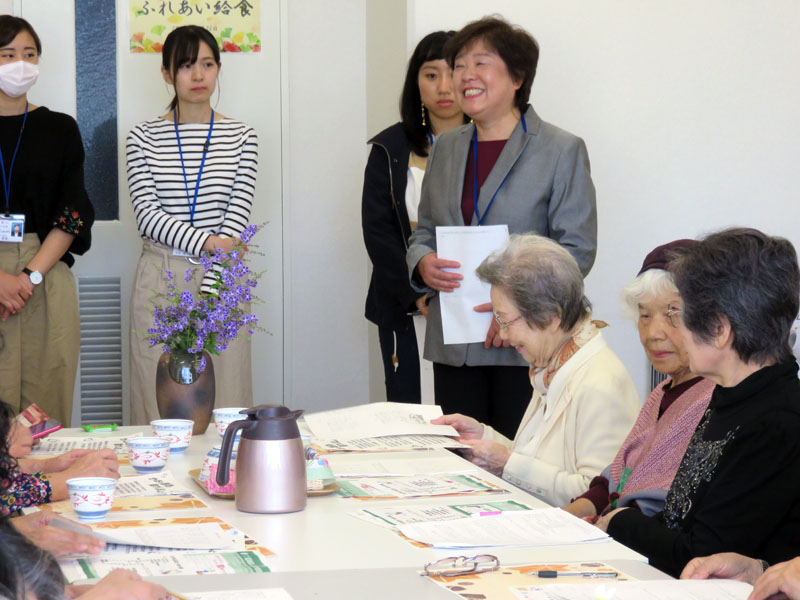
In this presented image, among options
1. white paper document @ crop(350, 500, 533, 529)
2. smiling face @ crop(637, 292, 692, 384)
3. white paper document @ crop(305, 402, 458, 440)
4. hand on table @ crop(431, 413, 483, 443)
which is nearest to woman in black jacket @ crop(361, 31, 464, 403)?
white paper document @ crop(305, 402, 458, 440)

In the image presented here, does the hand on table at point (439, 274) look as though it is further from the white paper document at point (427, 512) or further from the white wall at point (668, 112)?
the white paper document at point (427, 512)

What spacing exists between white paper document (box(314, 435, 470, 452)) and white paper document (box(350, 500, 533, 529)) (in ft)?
1.70

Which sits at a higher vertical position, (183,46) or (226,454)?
(183,46)

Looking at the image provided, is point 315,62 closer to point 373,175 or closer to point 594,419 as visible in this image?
point 373,175

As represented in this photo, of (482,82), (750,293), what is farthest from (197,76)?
(750,293)

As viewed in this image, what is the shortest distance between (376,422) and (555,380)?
46cm

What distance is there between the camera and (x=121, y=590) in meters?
1.16

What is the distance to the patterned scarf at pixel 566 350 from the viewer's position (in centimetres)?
240

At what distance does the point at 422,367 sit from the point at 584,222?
951 mm

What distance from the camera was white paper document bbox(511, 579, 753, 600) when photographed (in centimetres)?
131

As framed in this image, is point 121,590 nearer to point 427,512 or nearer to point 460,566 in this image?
point 460,566

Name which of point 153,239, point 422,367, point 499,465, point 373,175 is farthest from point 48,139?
point 499,465

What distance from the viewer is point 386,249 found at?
146 inches

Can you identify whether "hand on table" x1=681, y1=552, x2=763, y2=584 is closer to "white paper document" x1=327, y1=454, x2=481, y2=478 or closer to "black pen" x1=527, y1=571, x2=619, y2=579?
"black pen" x1=527, y1=571, x2=619, y2=579
